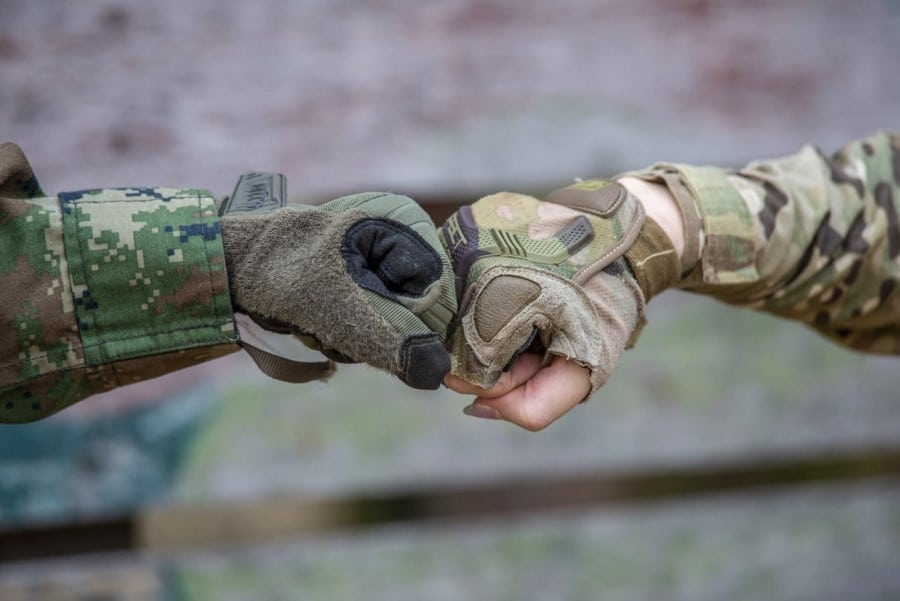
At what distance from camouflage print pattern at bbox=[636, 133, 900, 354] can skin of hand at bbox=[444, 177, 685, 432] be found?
19 cm

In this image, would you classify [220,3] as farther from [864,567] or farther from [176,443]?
[864,567]

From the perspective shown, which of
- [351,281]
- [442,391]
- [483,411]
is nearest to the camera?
[351,281]

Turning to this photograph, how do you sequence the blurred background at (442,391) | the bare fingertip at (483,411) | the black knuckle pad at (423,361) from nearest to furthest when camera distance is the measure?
the black knuckle pad at (423,361), the bare fingertip at (483,411), the blurred background at (442,391)

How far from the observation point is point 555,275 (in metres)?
0.66

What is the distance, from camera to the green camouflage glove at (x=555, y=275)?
2.11 feet

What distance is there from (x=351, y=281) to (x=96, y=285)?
182 mm

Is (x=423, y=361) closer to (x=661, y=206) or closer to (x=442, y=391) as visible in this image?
(x=661, y=206)

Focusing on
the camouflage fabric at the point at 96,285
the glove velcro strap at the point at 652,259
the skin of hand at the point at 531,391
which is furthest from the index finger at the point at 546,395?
the camouflage fabric at the point at 96,285

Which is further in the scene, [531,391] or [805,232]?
[805,232]

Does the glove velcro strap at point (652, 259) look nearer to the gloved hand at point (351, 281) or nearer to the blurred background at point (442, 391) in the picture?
the gloved hand at point (351, 281)

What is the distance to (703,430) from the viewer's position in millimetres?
1346

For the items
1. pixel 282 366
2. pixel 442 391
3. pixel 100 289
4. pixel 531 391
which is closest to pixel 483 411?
pixel 531 391

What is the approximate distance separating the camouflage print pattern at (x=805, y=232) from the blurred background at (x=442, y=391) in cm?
40

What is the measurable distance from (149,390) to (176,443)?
0.27 feet
